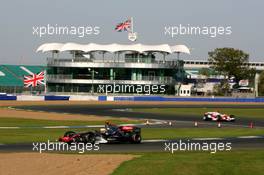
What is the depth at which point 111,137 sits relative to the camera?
113ft

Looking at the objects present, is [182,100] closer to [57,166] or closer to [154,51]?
[154,51]

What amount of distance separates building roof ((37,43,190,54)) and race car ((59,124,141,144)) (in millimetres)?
94112

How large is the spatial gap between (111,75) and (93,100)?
776 inches

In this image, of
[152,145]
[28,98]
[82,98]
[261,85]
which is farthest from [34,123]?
[261,85]

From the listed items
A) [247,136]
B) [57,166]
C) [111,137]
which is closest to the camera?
[57,166]

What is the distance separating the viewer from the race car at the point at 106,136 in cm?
3344

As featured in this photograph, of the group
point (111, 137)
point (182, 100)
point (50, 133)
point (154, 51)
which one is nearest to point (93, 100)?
point (182, 100)

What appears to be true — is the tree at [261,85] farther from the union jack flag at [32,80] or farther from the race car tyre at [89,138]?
the race car tyre at [89,138]

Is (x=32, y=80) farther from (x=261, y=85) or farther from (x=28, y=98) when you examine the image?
(x=261, y=85)

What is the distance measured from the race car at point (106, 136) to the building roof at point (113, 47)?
309 feet

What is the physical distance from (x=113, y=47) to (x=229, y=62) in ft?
143

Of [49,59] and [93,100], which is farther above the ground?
[49,59]

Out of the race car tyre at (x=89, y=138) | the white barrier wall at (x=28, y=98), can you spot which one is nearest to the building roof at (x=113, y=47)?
the white barrier wall at (x=28, y=98)

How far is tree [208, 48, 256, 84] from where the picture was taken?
158m
